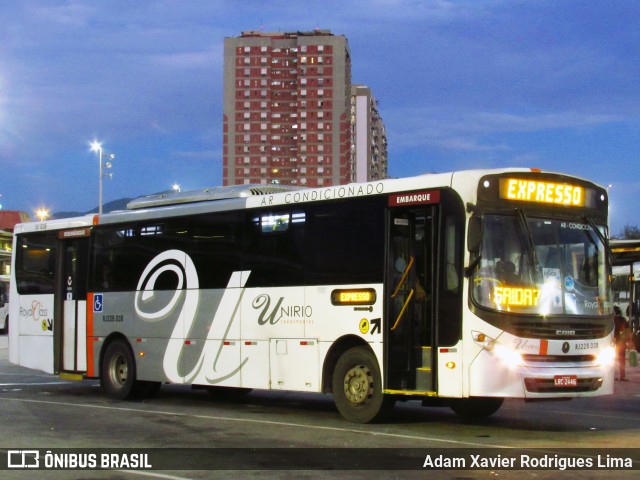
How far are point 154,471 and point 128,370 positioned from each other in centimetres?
841

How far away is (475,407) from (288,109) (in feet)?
574

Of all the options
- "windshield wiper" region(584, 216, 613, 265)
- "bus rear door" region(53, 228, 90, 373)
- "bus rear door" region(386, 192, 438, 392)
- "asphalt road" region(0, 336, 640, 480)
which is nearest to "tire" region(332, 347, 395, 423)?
"asphalt road" region(0, 336, 640, 480)

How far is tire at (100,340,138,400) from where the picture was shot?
58.6 ft

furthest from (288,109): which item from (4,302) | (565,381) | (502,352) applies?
(502,352)

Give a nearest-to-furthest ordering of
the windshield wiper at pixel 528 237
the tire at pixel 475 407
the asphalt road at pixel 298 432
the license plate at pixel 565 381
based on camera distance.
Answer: the asphalt road at pixel 298 432
the license plate at pixel 565 381
the windshield wiper at pixel 528 237
the tire at pixel 475 407

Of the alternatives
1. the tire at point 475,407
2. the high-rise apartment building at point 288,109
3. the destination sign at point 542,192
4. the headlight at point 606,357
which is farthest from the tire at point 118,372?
the high-rise apartment building at point 288,109

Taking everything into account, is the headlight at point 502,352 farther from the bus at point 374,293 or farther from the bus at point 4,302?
the bus at point 4,302

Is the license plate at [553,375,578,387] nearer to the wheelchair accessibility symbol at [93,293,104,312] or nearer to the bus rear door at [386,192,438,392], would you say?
the bus rear door at [386,192,438,392]

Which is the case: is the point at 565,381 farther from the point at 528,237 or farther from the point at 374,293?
the point at 374,293

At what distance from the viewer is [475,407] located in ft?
48.4

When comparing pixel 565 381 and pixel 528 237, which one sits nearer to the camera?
pixel 565 381

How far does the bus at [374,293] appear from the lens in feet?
40.9

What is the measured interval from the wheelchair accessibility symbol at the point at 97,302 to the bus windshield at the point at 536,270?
8843 mm

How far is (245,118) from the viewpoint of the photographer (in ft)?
615
